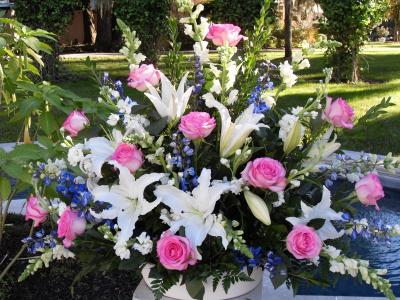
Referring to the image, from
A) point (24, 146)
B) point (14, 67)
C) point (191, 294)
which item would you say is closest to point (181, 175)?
point (191, 294)

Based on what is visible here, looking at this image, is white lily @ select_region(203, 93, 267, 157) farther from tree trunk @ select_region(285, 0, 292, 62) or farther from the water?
tree trunk @ select_region(285, 0, 292, 62)

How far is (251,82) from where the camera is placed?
5.59 ft

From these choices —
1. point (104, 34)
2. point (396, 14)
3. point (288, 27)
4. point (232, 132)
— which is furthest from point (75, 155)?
point (396, 14)

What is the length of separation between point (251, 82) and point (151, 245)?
612mm

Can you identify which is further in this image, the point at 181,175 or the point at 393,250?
the point at 393,250

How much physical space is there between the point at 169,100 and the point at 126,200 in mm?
323

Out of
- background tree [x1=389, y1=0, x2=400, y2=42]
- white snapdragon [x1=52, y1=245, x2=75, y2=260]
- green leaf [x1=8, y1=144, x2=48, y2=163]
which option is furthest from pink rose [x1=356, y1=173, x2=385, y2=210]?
background tree [x1=389, y1=0, x2=400, y2=42]

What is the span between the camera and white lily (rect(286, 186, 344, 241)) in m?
1.44

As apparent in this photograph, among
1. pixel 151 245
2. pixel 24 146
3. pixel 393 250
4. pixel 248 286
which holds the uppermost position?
pixel 24 146

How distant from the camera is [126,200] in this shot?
1456 millimetres

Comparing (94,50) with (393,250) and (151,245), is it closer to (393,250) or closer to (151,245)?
(393,250)

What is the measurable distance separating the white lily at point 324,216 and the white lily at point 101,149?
1.67 feet

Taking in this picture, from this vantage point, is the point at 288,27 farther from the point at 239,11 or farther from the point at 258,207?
the point at 258,207

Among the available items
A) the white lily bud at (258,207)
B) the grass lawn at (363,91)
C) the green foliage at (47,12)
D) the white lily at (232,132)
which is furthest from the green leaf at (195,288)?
the green foliage at (47,12)
